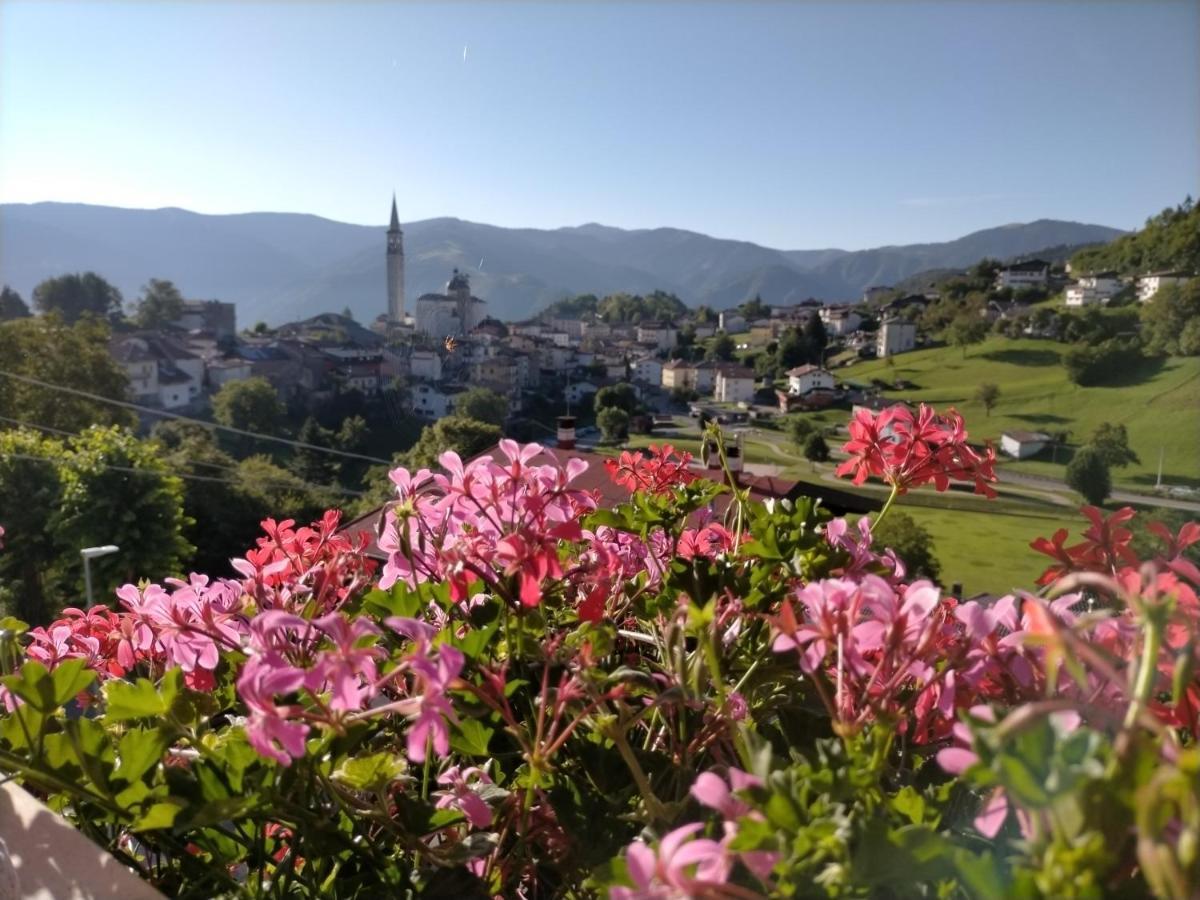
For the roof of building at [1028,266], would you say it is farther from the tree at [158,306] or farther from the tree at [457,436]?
the tree at [158,306]

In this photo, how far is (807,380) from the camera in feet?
65.2

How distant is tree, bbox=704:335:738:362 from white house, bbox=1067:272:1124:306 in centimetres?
1020

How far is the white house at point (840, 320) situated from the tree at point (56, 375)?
1945cm

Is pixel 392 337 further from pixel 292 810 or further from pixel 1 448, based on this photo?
pixel 292 810

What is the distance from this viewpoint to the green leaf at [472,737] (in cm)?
45

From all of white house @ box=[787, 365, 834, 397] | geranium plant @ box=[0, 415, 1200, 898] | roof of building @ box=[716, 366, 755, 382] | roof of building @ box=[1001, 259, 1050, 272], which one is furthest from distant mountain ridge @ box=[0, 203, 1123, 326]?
geranium plant @ box=[0, 415, 1200, 898]

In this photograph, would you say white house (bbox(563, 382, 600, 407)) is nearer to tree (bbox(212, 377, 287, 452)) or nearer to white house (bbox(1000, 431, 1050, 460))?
tree (bbox(212, 377, 287, 452))

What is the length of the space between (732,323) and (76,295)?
2172cm

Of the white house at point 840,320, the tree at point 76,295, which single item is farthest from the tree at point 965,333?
the tree at point 76,295

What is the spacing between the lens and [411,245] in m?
25.9

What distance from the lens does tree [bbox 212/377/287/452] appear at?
19.9 metres

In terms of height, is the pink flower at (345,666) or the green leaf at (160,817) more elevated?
the pink flower at (345,666)

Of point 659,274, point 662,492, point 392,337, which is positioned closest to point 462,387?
point 392,337

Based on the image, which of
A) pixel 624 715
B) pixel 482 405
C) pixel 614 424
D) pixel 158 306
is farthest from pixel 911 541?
pixel 158 306
